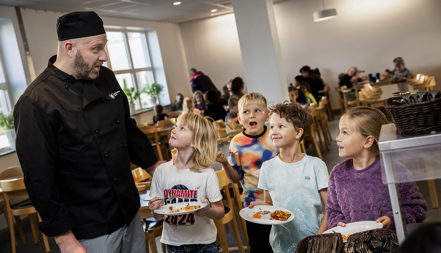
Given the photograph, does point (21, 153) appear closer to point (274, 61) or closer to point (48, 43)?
point (274, 61)

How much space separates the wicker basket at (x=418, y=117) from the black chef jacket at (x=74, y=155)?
3.58ft

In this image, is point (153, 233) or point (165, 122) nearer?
point (153, 233)

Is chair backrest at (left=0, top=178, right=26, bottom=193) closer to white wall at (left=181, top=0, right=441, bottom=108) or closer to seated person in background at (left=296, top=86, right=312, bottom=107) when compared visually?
seated person in background at (left=296, top=86, right=312, bottom=107)

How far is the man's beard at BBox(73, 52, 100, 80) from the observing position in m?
1.70

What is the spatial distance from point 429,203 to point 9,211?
4071 millimetres

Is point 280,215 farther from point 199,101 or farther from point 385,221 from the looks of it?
point 199,101

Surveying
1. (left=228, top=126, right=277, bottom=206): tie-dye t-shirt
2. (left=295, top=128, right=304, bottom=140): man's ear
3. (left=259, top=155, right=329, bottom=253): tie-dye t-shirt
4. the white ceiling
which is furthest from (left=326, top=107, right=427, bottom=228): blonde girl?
the white ceiling

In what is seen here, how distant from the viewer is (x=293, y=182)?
2.16m

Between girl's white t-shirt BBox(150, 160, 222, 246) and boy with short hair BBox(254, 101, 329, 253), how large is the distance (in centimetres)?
29

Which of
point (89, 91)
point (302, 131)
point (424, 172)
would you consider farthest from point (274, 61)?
point (424, 172)

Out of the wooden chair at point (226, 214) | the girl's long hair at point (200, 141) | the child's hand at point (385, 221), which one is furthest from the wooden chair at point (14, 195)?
the child's hand at point (385, 221)

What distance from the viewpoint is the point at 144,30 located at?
11.6 m

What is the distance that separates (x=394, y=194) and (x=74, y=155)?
45.3 inches

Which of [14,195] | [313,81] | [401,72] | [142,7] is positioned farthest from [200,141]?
[313,81]
